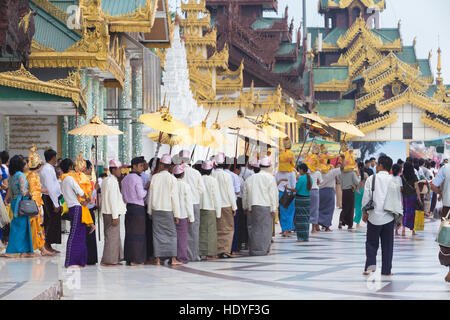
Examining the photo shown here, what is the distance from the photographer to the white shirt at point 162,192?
12250mm

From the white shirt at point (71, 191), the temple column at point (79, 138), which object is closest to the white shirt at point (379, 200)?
the white shirt at point (71, 191)

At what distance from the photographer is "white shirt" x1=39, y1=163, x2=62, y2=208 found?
42.8 ft

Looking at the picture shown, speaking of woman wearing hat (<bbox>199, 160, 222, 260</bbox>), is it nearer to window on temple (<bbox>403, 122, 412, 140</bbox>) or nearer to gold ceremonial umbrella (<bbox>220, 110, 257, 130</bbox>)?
gold ceremonial umbrella (<bbox>220, 110, 257, 130</bbox>)

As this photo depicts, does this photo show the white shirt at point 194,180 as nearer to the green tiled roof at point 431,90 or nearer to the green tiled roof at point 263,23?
the green tiled roof at point 263,23

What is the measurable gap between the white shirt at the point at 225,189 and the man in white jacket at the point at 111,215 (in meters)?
1.86

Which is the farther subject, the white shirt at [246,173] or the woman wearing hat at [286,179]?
the woman wearing hat at [286,179]

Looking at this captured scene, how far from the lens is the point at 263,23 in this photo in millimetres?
49406

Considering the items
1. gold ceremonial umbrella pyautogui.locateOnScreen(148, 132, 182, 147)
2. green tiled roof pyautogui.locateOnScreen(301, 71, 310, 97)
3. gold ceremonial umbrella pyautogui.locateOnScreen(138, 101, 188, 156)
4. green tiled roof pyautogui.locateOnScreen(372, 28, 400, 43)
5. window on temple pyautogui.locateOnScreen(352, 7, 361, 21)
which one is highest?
window on temple pyautogui.locateOnScreen(352, 7, 361, 21)

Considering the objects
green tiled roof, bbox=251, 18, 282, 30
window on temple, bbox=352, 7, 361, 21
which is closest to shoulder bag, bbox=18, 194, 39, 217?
green tiled roof, bbox=251, 18, 282, 30

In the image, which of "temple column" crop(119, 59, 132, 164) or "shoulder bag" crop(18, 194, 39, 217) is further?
"temple column" crop(119, 59, 132, 164)

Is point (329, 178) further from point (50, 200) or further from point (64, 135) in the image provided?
point (50, 200)

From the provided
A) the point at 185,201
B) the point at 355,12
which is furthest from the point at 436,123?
the point at 185,201

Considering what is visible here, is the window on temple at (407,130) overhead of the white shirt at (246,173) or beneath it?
overhead

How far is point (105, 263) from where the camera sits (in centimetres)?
1222
